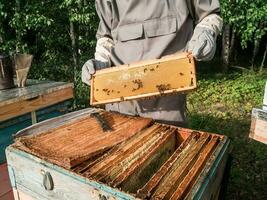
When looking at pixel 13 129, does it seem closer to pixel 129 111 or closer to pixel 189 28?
pixel 129 111

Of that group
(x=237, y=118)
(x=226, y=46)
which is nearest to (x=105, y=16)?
(x=237, y=118)

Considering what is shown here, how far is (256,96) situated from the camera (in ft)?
21.3

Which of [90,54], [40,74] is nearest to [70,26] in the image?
[90,54]

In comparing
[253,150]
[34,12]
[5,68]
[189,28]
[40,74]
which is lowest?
[253,150]

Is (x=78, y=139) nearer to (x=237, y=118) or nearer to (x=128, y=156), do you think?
(x=128, y=156)

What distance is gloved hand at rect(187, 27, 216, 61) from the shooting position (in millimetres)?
1692

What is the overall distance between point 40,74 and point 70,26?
47.6 inches

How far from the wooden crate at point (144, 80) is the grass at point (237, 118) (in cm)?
50

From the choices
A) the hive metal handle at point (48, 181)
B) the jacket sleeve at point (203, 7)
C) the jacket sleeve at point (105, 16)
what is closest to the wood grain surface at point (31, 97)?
the jacket sleeve at point (105, 16)

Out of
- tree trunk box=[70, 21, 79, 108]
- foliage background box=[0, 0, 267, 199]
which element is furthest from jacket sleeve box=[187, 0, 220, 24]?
tree trunk box=[70, 21, 79, 108]

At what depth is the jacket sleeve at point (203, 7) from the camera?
195 centimetres

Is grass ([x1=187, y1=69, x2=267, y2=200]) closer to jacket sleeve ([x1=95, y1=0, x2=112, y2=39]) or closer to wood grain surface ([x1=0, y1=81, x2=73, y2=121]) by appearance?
jacket sleeve ([x1=95, y1=0, x2=112, y2=39])

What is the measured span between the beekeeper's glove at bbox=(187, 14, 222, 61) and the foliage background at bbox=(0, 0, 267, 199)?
104 inches

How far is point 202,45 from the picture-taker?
171 cm
